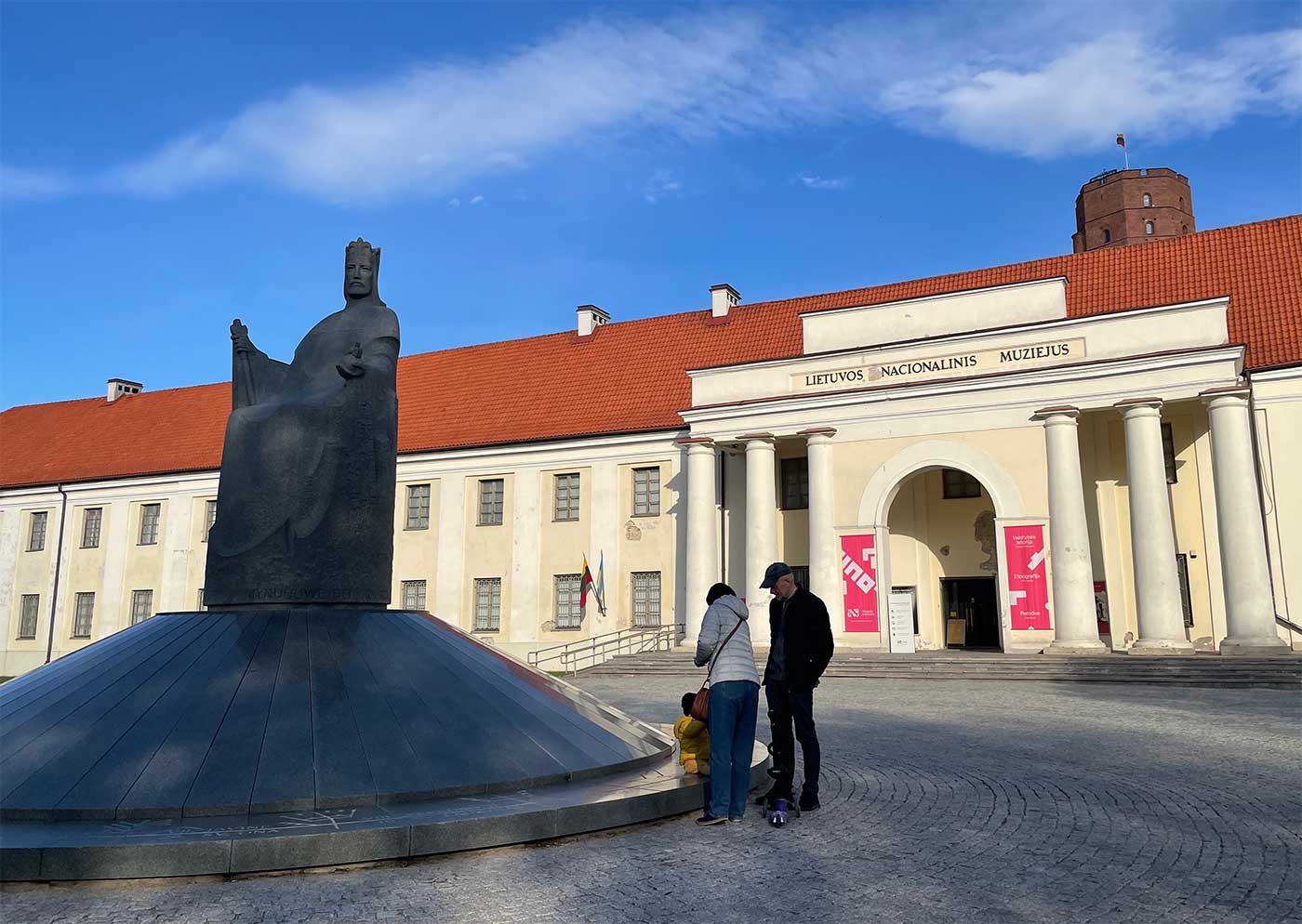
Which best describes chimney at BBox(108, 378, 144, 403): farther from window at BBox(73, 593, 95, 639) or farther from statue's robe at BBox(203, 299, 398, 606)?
statue's robe at BBox(203, 299, 398, 606)

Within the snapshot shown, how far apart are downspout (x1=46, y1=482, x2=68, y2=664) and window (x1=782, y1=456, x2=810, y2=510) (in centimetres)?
2830

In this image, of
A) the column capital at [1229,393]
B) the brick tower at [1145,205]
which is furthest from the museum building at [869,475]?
the brick tower at [1145,205]

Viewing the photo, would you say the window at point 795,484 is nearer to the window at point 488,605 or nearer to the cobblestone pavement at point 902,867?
the window at point 488,605

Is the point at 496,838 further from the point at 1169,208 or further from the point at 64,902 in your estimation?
the point at 1169,208

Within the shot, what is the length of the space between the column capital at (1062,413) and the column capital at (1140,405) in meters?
1.03

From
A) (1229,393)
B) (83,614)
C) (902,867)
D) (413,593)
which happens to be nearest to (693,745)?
Result: (902,867)

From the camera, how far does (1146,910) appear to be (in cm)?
473

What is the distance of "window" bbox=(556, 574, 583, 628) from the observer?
31000mm

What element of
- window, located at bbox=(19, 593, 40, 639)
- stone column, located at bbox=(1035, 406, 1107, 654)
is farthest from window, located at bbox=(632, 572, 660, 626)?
window, located at bbox=(19, 593, 40, 639)

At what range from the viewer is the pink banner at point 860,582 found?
82.7 ft

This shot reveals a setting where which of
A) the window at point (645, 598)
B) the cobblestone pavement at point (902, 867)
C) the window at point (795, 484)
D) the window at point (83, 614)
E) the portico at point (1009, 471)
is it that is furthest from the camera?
the window at point (83, 614)

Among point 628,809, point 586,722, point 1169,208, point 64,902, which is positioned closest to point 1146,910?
point 628,809

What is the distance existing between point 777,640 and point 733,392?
850 inches

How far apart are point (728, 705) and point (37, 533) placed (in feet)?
136
